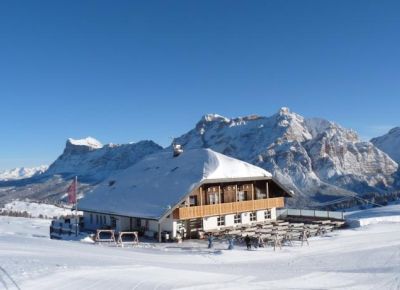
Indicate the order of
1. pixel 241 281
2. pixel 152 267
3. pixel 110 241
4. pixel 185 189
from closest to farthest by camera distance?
pixel 241 281 < pixel 152 267 < pixel 110 241 < pixel 185 189

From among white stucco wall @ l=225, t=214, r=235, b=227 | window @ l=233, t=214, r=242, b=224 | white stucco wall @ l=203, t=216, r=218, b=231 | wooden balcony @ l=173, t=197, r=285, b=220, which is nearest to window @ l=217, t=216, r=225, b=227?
white stucco wall @ l=225, t=214, r=235, b=227

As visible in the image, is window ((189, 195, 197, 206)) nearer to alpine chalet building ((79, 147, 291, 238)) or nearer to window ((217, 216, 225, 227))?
alpine chalet building ((79, 147, 291, 238))

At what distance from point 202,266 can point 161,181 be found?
15.7 meters

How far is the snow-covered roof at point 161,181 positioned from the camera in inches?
1414

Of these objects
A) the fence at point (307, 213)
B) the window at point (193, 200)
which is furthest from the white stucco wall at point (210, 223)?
the fence at point (307, 213)

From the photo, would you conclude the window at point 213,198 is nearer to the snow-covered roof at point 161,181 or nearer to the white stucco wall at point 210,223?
the white stucco wall at point 210,223

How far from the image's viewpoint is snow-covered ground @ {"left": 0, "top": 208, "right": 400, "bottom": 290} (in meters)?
17.8

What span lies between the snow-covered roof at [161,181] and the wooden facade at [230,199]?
A: 1034 mm

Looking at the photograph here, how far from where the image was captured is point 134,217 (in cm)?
3594

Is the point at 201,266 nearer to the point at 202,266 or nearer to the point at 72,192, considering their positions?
the point at 202,266

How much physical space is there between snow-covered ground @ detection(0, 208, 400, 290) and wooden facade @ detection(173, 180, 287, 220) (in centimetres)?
278

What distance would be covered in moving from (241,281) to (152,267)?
13.2ft

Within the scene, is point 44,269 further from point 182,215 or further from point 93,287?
point 182,215

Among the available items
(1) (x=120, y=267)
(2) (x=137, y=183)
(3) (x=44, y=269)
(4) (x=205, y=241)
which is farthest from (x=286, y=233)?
(3) (x=44, y=269)
